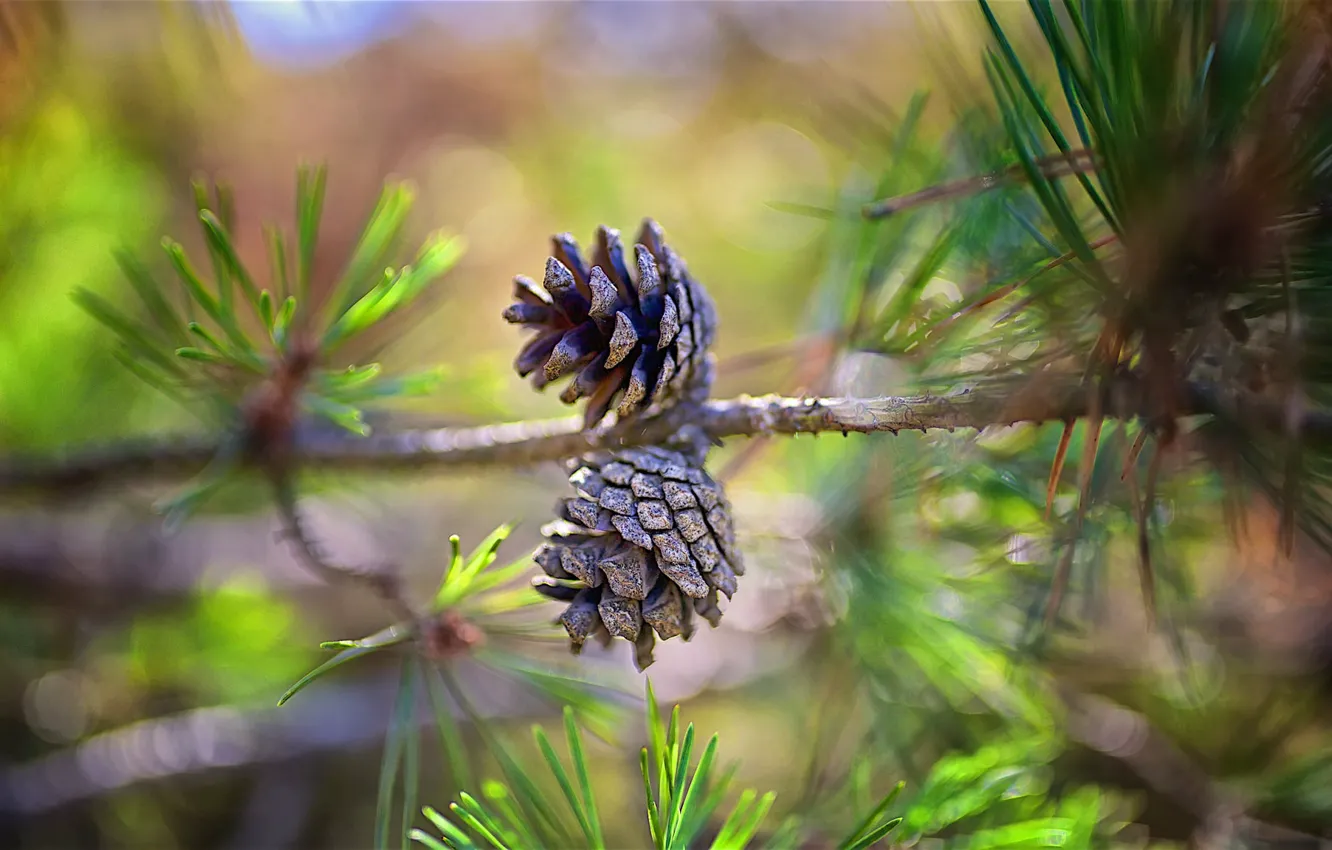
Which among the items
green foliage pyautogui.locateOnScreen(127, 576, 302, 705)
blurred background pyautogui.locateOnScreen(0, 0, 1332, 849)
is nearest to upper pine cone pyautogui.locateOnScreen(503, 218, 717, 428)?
blurred background pyautogui.locateOnScreen(0, 0, 1332, 849)

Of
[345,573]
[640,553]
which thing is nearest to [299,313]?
[345,573]

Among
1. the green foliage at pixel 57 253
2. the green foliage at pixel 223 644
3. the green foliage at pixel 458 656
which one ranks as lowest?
the green foliage at pixel 458 656

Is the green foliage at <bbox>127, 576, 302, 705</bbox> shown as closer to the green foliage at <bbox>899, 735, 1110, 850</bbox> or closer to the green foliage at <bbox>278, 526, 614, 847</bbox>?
the green foliage at <bbox>278, 526, 614, 847</bbox>

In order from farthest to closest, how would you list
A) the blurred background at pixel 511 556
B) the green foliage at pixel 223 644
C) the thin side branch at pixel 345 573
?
1. the green foliage at pixel 223 644
2. the blurred background at pixel 511 556
3. the thin side branch at pixel 345 573

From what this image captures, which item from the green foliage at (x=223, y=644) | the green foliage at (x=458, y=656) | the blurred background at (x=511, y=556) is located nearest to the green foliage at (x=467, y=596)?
the green foliage at (x=458, y=656)

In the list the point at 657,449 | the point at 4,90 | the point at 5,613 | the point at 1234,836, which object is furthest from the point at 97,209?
the point at 1234,836

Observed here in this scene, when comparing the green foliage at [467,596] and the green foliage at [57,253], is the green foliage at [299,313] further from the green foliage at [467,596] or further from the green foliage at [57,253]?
the green foliage at [57,253]

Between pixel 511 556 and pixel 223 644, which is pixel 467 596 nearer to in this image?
pixel 223 644

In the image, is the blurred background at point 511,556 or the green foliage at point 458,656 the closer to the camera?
the green foliage at point 458,656
